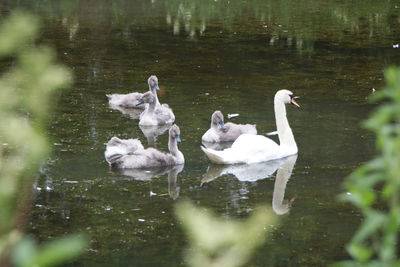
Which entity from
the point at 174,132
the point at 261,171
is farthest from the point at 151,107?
the point at 261,171

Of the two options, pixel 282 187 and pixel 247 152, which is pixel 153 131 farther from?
pixel 282 187

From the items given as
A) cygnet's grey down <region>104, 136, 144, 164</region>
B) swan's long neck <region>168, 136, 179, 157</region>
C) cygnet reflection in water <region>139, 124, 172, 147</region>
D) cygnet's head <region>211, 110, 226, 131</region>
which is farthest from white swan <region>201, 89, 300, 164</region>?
cygnet reflection in water <region>139, 124, 172, 147</region>

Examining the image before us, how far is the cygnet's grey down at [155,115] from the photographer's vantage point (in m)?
9.76

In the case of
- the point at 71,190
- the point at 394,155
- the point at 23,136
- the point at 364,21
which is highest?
the point at 23,136

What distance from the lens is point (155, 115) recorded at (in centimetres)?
980

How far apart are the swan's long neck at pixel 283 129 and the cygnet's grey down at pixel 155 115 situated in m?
1.53

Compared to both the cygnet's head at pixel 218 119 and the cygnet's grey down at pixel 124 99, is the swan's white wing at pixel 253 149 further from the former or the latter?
the cygnet's grey down at pixel 124 99

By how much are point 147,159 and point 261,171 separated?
126 cm

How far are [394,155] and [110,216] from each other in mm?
5087

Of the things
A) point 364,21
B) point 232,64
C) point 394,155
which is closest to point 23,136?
point 394,155

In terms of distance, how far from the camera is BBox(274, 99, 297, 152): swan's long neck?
8555 millimetres

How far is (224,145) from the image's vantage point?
9273 millimetres

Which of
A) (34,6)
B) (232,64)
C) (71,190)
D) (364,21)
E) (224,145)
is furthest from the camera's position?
(34,6)

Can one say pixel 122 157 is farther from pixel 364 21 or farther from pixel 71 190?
pixel 364 21
